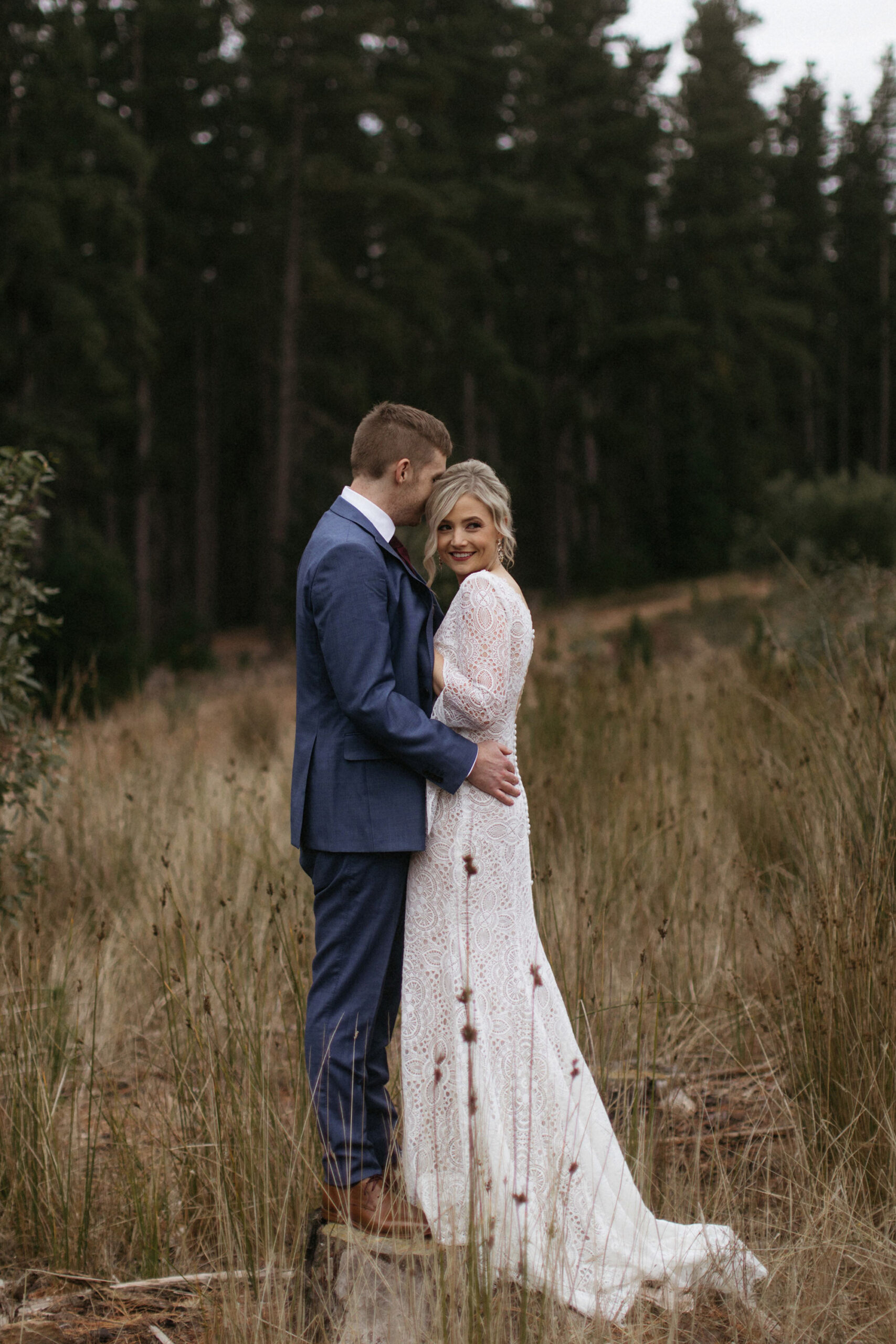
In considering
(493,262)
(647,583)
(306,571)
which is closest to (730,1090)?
(306,571)

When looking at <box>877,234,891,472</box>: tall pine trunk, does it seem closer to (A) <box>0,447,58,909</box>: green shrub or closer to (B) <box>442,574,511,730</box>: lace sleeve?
(A) <box>0,447,58,909</box>: green shrub

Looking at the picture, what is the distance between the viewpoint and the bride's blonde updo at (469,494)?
8.37ft

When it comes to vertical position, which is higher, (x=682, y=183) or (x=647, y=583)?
(x=682, y=183)

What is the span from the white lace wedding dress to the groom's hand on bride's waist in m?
0.03

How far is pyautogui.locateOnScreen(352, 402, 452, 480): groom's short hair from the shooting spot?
8.39 feet

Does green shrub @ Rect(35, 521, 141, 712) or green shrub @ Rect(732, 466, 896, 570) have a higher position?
green shrub @ Rect(732, 466, 896, 570)

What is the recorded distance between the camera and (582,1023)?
3.28m

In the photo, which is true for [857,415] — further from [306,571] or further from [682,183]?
[306,571]

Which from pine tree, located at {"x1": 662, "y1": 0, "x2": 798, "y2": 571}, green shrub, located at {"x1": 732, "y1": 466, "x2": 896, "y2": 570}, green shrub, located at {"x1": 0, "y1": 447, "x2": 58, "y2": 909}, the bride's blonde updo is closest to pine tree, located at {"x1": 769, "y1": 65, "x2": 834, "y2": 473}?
pine tree, located at {"x1": 662, "y1": 0, "x2": 798, "y2": 571}

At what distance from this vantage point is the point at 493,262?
105ft

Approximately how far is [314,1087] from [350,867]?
48 cm

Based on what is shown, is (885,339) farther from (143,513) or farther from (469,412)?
(143,513)

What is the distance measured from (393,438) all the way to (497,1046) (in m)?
1.37

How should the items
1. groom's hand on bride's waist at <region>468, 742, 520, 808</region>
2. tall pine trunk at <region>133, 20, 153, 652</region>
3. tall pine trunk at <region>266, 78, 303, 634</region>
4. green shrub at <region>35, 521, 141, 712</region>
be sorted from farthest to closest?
1. tall pine trunk at <region>133, 20, 153, 652</region>
2. tall pine trunk at <region>266, 78, 303, 634</region>
3. green shrub at <region>35, 521, 141, 712</region>
4. groom's hand on bride's waist at <region>468, 742, 520, 808</region>
